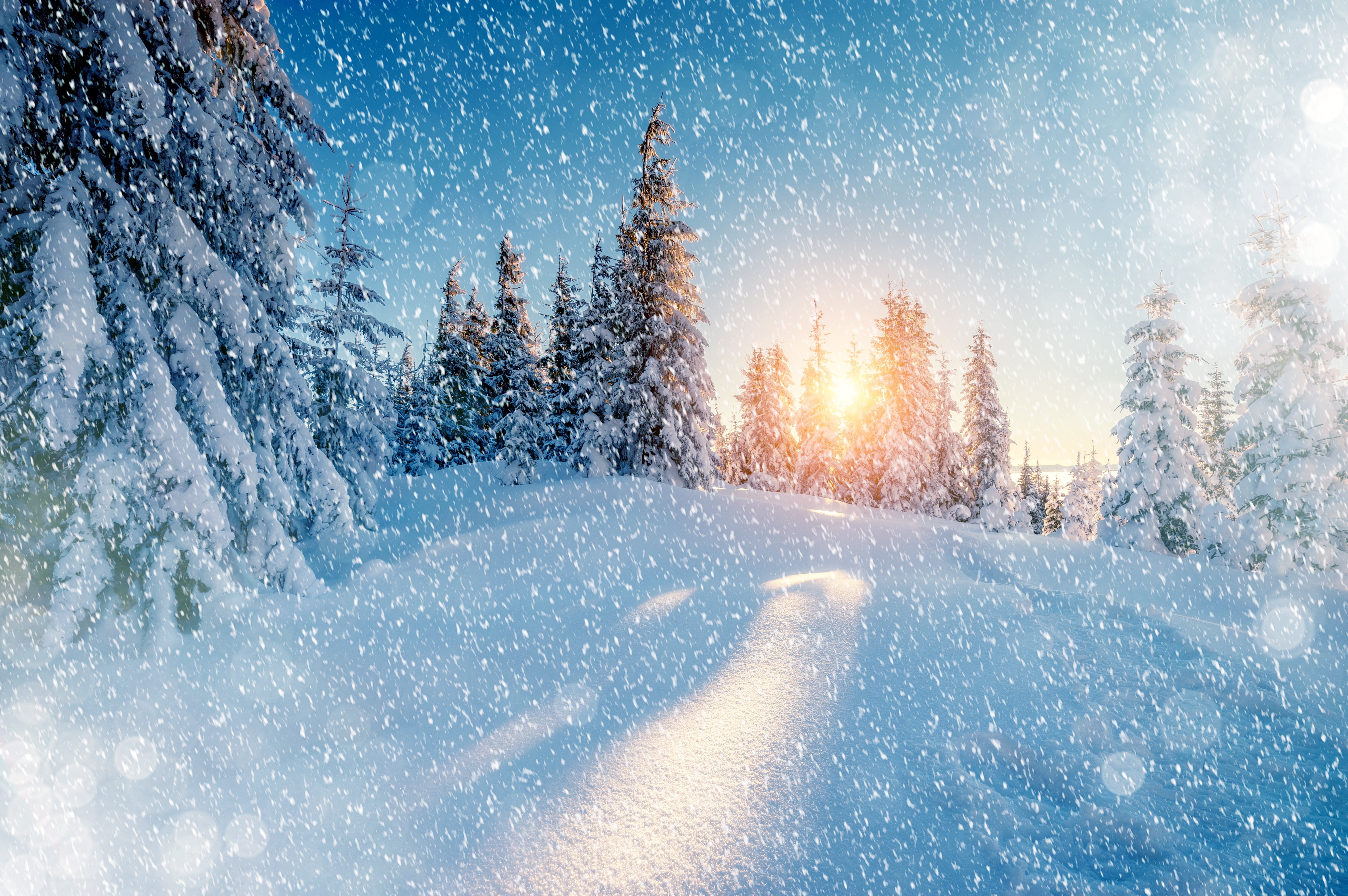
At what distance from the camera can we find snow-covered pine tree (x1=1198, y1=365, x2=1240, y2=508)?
21.4m

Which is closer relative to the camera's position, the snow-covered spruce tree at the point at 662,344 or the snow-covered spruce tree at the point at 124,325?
the snow-covered spruce tree at the point at 124,325

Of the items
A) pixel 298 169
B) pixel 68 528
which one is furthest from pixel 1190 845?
pixel 298 169

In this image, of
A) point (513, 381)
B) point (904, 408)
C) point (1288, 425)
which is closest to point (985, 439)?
point (904, 408)

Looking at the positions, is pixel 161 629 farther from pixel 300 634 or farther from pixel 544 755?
pixel 544 755

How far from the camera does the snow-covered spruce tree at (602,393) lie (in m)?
18.6

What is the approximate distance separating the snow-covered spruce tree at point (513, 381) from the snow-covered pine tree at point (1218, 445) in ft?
72.1

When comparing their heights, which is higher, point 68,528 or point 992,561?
point 68,528

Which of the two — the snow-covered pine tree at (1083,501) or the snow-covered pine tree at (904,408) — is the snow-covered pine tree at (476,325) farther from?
the snow-covered pine tree at (1083,501)

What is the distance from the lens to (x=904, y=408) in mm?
29641

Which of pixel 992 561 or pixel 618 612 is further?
pixel 992 561

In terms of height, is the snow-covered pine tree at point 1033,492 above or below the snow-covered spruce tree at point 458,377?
below


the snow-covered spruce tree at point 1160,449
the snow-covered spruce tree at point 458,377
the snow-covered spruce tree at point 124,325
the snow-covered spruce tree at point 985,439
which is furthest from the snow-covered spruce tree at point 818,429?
the snow-covered spruce tree at point 124,325

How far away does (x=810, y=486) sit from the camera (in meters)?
32.7

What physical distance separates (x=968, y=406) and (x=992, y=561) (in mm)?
24545
